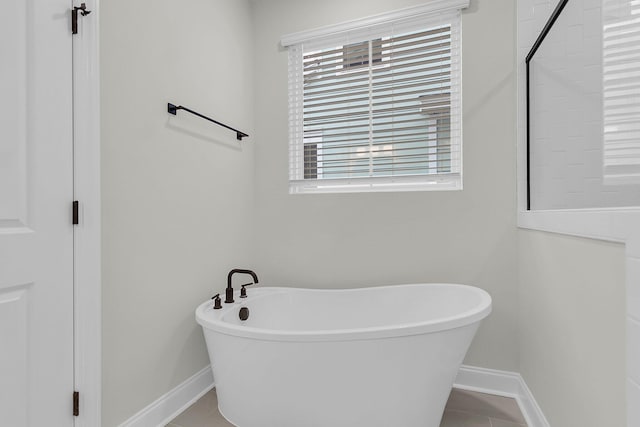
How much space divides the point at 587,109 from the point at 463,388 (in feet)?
5.77

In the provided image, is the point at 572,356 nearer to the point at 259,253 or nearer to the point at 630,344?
the point at 630,344

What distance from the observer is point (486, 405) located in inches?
73.0

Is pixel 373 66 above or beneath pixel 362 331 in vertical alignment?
above

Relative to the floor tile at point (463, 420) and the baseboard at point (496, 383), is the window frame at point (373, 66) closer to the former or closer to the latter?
the baseboard at point (496, 383)

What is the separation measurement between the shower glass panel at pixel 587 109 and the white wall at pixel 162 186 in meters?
1.91

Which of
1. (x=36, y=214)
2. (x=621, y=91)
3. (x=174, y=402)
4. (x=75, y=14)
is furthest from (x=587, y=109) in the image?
(x=174, y=402)

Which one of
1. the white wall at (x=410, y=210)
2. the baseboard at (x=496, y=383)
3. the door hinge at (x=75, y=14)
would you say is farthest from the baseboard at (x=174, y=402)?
the door hinge at (x=75, y=14)

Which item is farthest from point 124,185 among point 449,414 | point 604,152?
point 604,152

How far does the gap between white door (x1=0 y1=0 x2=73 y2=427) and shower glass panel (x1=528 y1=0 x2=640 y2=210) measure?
2.25 metres

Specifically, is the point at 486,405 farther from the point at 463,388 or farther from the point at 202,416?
the point at 202,416

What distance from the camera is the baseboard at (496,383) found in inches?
Result: 72.4

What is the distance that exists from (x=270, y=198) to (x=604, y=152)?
2075 mm

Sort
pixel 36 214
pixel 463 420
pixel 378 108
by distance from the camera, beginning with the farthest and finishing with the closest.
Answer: pixel 378 108
pixel 463 420
pixel 36 214

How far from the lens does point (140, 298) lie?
161 cm
